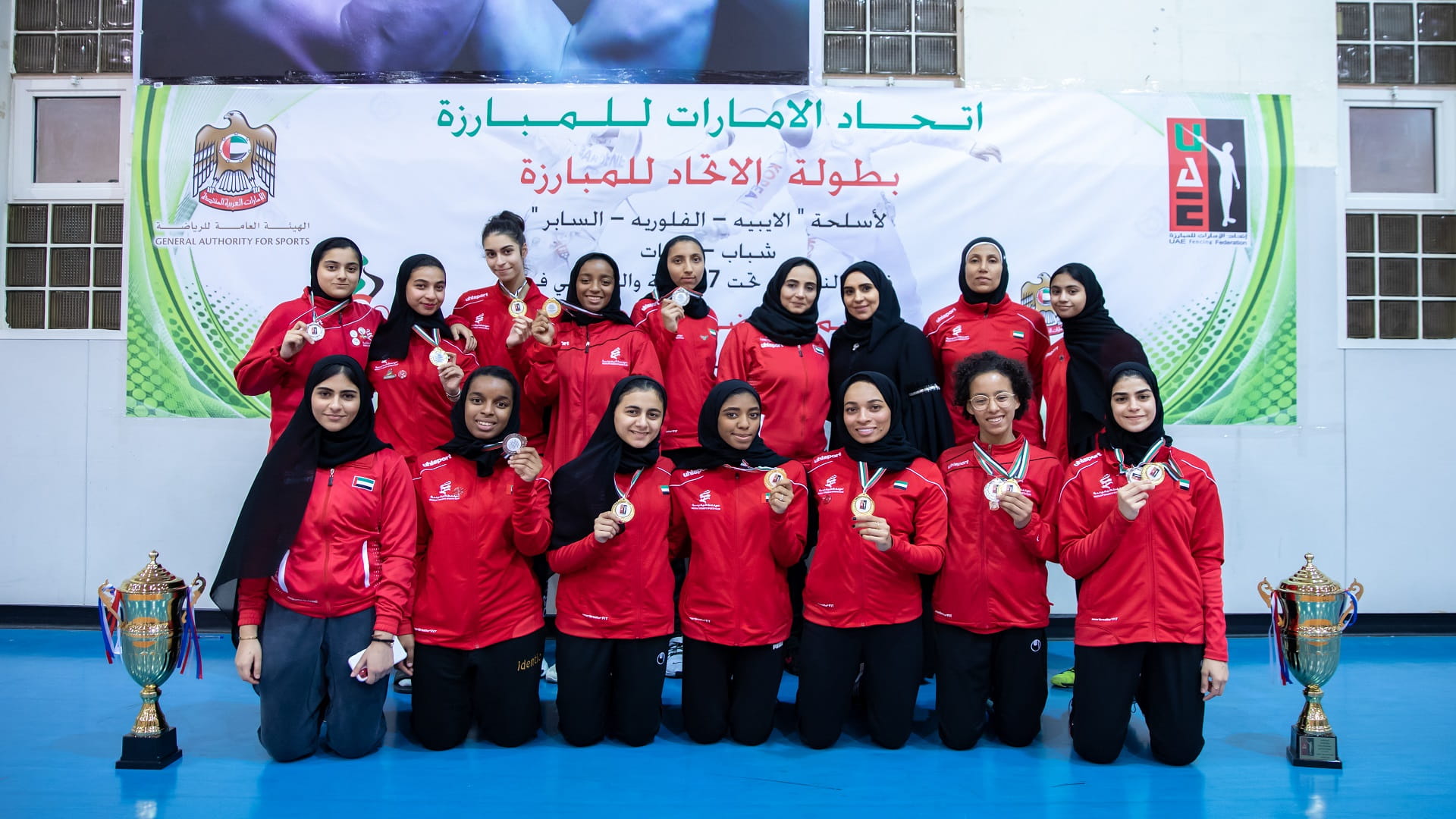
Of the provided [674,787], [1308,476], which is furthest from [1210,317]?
[674,787]

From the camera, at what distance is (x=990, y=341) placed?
4453 millimetres

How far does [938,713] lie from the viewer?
3752mm

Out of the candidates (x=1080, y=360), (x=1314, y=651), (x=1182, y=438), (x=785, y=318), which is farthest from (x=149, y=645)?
(x=1182, y=438)

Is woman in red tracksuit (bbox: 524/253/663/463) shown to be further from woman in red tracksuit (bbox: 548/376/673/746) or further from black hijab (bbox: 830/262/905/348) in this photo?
black hijab (bbox: 830/262/905/348)

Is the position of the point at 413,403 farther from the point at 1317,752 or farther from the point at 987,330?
the point at 1317,752

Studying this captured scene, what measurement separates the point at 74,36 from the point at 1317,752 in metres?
7.66

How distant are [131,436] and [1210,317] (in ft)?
21.6

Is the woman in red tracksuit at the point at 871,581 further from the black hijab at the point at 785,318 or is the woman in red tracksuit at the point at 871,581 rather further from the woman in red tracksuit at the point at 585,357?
the woman in red tracksuit at the point at 585,357

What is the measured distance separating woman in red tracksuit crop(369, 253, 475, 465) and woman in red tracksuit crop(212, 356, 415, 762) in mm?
695

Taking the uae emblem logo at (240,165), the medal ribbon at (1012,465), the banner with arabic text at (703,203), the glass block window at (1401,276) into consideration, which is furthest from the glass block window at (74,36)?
the glass block window at (1401,276)

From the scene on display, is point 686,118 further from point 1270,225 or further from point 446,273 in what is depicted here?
point 1270,225

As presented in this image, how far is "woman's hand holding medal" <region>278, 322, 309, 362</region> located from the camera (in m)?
4.00

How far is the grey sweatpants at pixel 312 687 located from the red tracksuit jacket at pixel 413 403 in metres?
0.97

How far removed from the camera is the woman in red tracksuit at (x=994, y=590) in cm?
364
